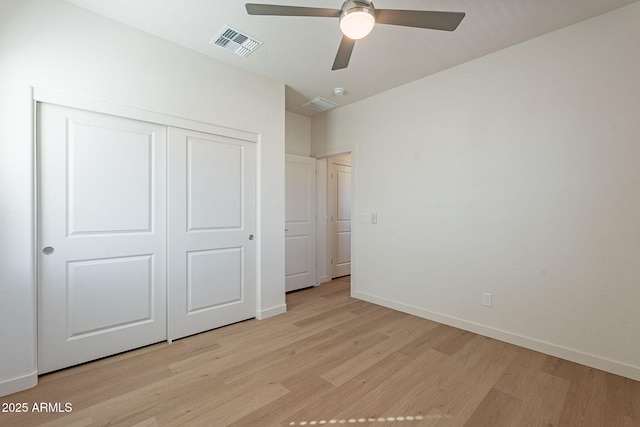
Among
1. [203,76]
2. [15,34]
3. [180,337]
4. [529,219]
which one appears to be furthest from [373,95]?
[180,337]

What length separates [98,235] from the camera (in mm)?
2297

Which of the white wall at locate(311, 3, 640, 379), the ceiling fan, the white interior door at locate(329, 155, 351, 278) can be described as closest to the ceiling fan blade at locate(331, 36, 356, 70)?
the ceiling fan

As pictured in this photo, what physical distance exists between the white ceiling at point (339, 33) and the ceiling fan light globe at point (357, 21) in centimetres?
58

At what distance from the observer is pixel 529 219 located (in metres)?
2.54

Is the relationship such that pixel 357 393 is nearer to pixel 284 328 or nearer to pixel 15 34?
pixel 284 328

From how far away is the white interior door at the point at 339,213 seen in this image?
4980mm

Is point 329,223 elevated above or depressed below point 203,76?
below

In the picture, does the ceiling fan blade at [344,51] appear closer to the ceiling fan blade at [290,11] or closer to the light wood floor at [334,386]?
the ceiling fan blade at [290,11]

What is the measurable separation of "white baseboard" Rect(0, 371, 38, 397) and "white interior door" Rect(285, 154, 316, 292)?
2731 millimetres

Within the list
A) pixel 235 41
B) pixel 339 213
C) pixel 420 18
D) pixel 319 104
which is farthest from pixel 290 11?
pixel 339 213

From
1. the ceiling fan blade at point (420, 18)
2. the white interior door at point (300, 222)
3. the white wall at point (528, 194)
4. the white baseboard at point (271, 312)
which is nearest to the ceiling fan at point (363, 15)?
the ceiling fan blade at point (420, 18)

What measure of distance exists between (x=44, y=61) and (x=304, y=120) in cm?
313

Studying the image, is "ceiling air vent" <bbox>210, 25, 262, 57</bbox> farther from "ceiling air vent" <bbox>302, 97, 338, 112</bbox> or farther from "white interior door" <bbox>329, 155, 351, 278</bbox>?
"white interior door" <bbox>329, 155, 351, 278</bbox>

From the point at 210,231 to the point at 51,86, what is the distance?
163 cm
